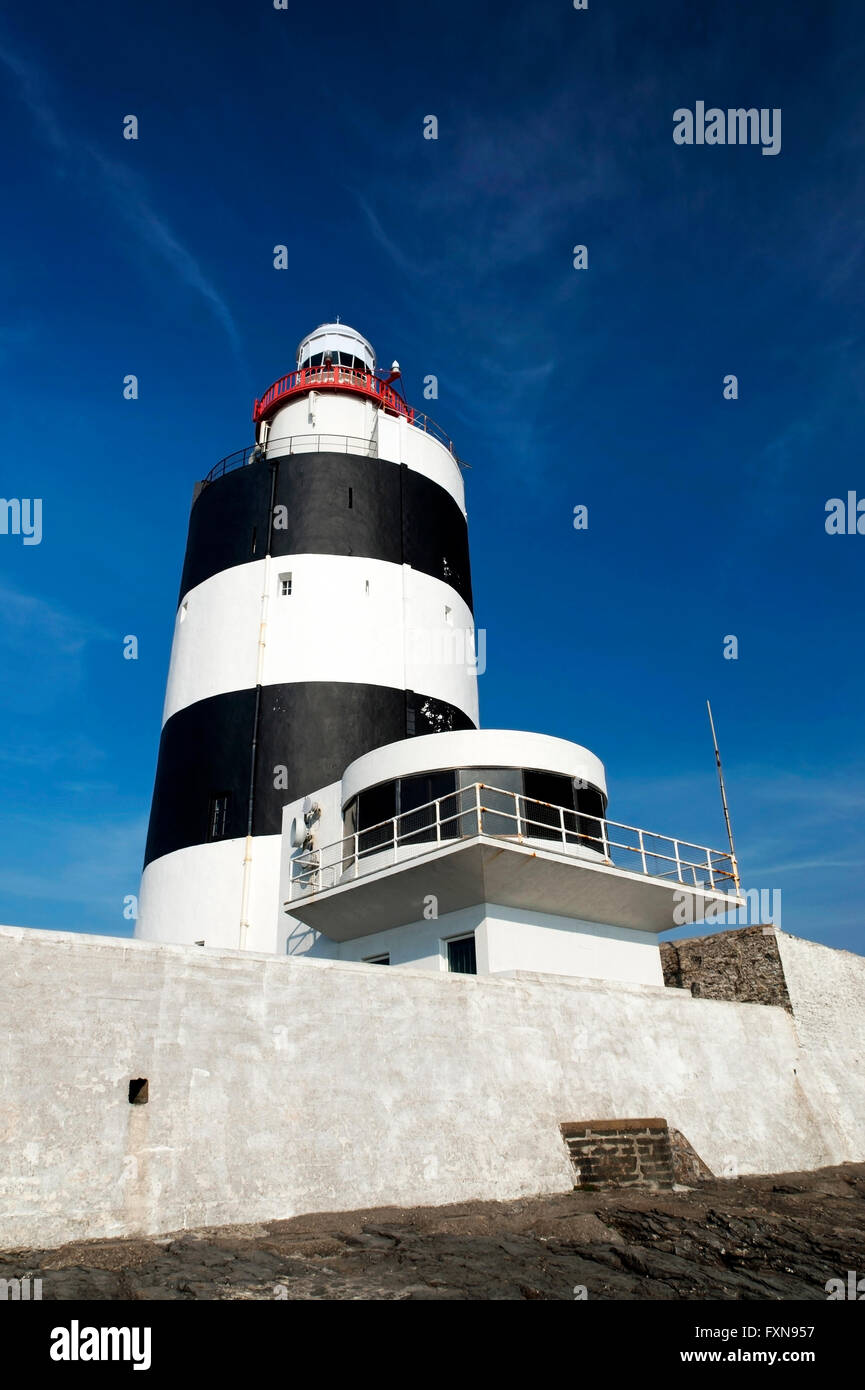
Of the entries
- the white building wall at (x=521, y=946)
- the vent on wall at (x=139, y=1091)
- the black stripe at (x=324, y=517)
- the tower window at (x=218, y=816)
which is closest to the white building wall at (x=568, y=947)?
the white building wall at (x=521, y=946)

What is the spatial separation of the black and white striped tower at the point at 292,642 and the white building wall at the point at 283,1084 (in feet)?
28.8

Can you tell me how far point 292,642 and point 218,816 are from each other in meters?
5.22

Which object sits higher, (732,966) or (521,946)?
(732,966)

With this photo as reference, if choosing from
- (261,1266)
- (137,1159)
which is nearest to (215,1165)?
(137,1159)

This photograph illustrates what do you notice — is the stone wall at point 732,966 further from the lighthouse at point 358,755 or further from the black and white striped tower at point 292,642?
the black and white striped tower at point 292,642

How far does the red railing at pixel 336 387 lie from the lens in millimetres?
30531

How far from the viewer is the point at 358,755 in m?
23.4

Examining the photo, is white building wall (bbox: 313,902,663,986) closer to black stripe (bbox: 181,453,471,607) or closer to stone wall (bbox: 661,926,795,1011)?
stone wall (bbox: 661,926,795,1011)

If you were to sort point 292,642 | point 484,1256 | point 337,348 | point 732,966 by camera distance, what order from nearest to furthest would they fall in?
point 484,1256 → point 732,966 → point 292,642 → point 337,348

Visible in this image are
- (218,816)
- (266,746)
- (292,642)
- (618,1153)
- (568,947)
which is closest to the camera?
(618,1153)

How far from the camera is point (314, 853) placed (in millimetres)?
20328

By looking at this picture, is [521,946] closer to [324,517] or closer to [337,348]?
[324,517]

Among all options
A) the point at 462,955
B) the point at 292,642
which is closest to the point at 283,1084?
the point at 462,955

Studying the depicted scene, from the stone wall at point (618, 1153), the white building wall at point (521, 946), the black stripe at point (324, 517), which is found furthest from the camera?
the black stripe at point (324, 517)
